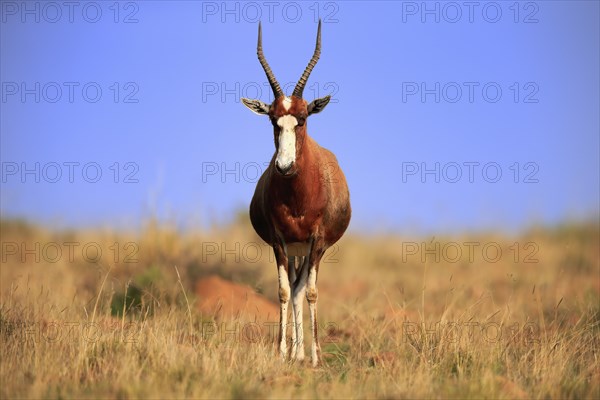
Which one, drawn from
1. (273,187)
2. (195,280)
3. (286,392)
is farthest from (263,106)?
(195,280)

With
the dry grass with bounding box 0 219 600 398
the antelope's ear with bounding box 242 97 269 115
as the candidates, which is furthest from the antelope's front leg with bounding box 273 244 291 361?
the antelope's ear with bounding box 242 97 269 115

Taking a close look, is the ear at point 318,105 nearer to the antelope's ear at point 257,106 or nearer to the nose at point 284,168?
the antelope's ear at point 257,106

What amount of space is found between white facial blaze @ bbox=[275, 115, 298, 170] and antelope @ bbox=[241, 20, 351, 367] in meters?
0.01

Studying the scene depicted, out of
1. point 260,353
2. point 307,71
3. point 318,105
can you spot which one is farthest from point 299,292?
point 307,71

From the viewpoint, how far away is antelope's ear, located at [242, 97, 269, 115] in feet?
28.2

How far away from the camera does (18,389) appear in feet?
20.9

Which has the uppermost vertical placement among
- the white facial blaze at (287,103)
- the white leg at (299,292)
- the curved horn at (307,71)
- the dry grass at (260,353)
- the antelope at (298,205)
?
the curved horn at (307,71)

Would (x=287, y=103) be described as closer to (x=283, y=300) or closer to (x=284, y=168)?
(x=284, y=168)

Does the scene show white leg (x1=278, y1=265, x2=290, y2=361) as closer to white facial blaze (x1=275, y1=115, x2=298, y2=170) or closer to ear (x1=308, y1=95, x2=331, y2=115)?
white facial blaze (x1=275, y1=115, x2=298, y2=170)

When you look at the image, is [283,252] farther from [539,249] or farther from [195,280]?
[539,249]

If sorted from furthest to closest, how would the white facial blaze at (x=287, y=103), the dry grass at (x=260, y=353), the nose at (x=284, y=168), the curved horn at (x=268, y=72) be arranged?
the curved horn at (x=268, y=72)
the white facial blaze at (x=287, y=103)
the nose at (x=284, y=168)
the dry grass at (x=260, y=353)

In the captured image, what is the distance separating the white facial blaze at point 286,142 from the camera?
785cm

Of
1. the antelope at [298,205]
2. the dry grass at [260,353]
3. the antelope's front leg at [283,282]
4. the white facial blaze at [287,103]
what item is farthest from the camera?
the antelope's front leg at [283,282]

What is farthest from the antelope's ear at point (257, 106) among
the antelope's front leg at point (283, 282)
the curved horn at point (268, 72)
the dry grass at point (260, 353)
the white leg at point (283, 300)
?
the dry grass at point (260, 353)
